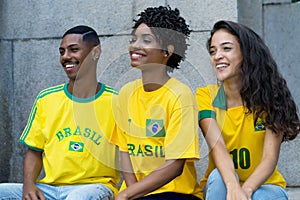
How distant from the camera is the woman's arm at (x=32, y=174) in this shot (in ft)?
12.2

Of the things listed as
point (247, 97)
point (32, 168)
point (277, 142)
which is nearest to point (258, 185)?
point (277, 142)

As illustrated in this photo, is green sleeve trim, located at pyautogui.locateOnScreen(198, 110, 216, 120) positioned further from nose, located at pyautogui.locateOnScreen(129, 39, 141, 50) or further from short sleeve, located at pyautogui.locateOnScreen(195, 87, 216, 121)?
nose, located at pyautogui.locateOnScreen(129, 39, 141, 50)

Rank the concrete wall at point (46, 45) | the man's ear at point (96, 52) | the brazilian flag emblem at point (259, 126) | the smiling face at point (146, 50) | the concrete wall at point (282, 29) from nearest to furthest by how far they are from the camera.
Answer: the brazilian flag emblem at point (259, 126), the smiling face at point (146, 50), the man's ear at point (96, 52), the concrete wall at point (46, 45), the concrete wall at point (282, 29)

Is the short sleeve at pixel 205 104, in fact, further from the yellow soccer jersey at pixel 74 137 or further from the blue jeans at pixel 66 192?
the blue jeans at pixel 66 192

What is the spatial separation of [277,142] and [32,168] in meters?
1.48

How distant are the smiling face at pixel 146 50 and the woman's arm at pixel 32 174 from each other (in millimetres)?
850

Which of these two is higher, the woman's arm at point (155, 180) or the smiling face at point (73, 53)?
the smiling face at point (73, 53)

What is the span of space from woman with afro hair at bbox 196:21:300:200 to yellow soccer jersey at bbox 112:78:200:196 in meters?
0.12

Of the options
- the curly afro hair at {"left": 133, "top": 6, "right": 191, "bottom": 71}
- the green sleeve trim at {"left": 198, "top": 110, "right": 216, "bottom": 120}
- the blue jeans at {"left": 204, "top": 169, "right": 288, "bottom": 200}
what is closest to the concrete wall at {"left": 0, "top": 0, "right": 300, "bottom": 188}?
the curly afro hair at {"left": 133, "top": 6, "right": 191, "bottom": 71}

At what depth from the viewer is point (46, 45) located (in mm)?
4707

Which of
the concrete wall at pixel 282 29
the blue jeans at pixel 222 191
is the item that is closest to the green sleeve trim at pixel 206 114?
the blue jeans at pixel 222 191

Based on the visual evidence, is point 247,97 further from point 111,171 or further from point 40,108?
point 40,108

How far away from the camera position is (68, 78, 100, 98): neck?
3904 millimetres

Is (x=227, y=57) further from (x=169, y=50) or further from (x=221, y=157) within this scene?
(x=221, y=157)
